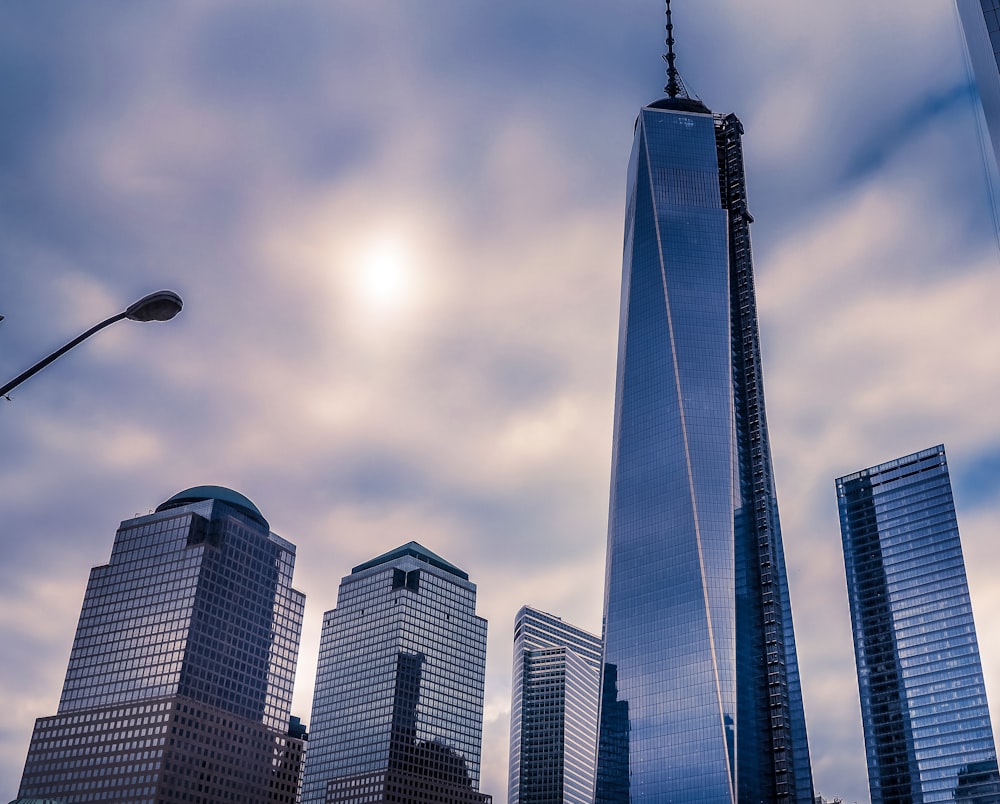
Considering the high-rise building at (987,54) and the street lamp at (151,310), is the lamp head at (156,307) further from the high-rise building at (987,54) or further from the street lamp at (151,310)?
the high-rise building at (987,54)

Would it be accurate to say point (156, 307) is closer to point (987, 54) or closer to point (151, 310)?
point (151, 310)

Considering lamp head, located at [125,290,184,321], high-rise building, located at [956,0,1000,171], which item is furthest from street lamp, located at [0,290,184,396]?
high-rise building, located at [956,0,1000,171]

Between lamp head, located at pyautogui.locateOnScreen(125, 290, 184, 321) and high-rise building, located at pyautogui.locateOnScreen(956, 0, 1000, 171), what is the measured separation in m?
30.0

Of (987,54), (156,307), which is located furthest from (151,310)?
(987,54)

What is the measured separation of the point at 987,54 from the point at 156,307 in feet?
105

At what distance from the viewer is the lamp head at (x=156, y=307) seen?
68.0 ft

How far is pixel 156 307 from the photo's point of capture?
20953 mm

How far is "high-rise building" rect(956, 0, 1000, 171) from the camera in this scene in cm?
3612

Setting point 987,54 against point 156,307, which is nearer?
point 156,307

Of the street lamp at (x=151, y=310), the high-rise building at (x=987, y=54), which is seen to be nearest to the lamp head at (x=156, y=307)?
the street lamp at (x=151, y=310)

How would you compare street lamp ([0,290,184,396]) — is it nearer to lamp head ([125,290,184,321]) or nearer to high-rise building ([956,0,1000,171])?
lamp head ([125,290,184,321])

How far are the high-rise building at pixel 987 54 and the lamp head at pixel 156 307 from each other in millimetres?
30024

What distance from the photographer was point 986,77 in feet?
124

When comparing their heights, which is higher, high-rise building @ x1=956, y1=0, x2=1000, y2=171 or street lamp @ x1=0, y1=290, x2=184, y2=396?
high-rise building @ x1=956, y1=0, x2=1000, y2=171
